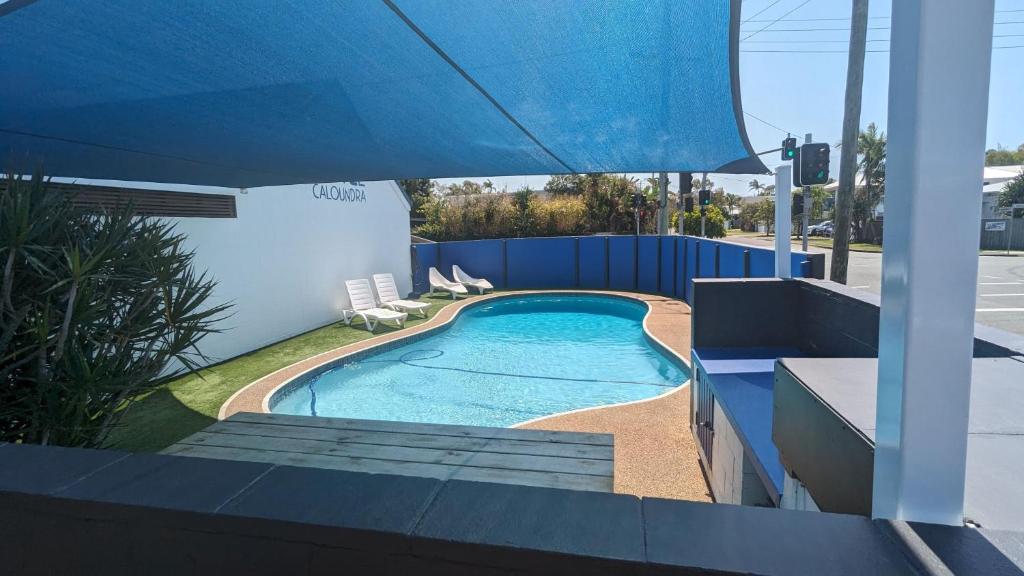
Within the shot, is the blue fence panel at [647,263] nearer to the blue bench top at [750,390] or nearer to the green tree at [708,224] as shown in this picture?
the green tree at [708,224]

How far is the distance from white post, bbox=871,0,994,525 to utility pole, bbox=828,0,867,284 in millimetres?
8250

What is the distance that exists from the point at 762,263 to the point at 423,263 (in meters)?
11.9

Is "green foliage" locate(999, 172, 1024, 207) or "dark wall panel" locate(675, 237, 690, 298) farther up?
"green foliage" locate(999, 172, 1024, 207)

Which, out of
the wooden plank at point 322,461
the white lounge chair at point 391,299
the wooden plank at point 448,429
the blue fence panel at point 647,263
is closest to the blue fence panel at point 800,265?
the wooden plank at point 448,429

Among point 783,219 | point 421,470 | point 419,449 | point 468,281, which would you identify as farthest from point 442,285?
point 421,470

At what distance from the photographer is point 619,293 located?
1520cm

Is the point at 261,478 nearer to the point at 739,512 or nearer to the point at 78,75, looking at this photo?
the point at 739,512

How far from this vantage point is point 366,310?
11.0 meters

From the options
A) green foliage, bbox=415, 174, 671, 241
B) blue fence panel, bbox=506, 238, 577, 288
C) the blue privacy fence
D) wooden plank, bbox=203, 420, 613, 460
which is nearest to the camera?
wooden plank, bbox=203, 420, 613, 460

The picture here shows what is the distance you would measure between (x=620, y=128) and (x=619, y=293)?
1196cm

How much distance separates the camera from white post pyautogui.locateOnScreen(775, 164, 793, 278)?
5496mm

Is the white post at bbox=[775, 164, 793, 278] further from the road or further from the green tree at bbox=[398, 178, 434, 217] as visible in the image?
the green tree at bbox=[398, 178, 434, 217]

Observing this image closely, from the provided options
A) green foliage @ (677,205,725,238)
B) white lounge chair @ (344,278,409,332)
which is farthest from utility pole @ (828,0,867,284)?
green foliage @ (677,205,725,238)

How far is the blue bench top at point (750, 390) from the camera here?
281 cm
